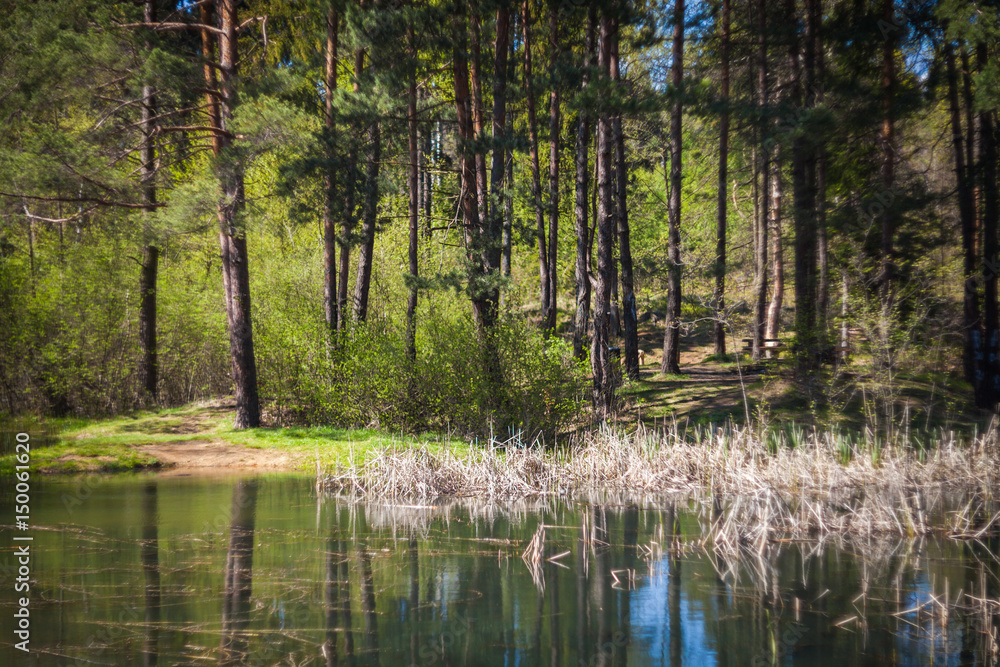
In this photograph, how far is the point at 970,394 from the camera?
1575 centimetres

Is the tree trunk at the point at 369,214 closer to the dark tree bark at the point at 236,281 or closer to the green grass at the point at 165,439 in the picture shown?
the dark tree bark at the point at 236,281

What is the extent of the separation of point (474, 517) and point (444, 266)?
41.9 feet

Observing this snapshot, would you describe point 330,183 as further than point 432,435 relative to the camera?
No

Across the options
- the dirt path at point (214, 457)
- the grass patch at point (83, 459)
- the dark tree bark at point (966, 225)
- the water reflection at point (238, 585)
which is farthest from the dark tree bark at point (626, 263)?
the grass patch at point (83, 459)

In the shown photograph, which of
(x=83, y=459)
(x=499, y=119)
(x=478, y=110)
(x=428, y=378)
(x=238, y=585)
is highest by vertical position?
(x=478, y=110)

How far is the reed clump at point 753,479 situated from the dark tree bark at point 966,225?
5.65 meters

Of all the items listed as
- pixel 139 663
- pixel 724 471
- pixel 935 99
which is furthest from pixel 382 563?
pixel 935 99

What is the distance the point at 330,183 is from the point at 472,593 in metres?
10.3

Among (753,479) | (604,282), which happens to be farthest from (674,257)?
(753,479)

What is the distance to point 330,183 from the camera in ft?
47.6

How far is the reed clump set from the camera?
805 centimetres

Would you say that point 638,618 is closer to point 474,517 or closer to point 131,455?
point 474,517

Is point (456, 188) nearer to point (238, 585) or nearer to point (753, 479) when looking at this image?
point (753, 479)

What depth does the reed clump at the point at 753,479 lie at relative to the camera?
8.05 meters
